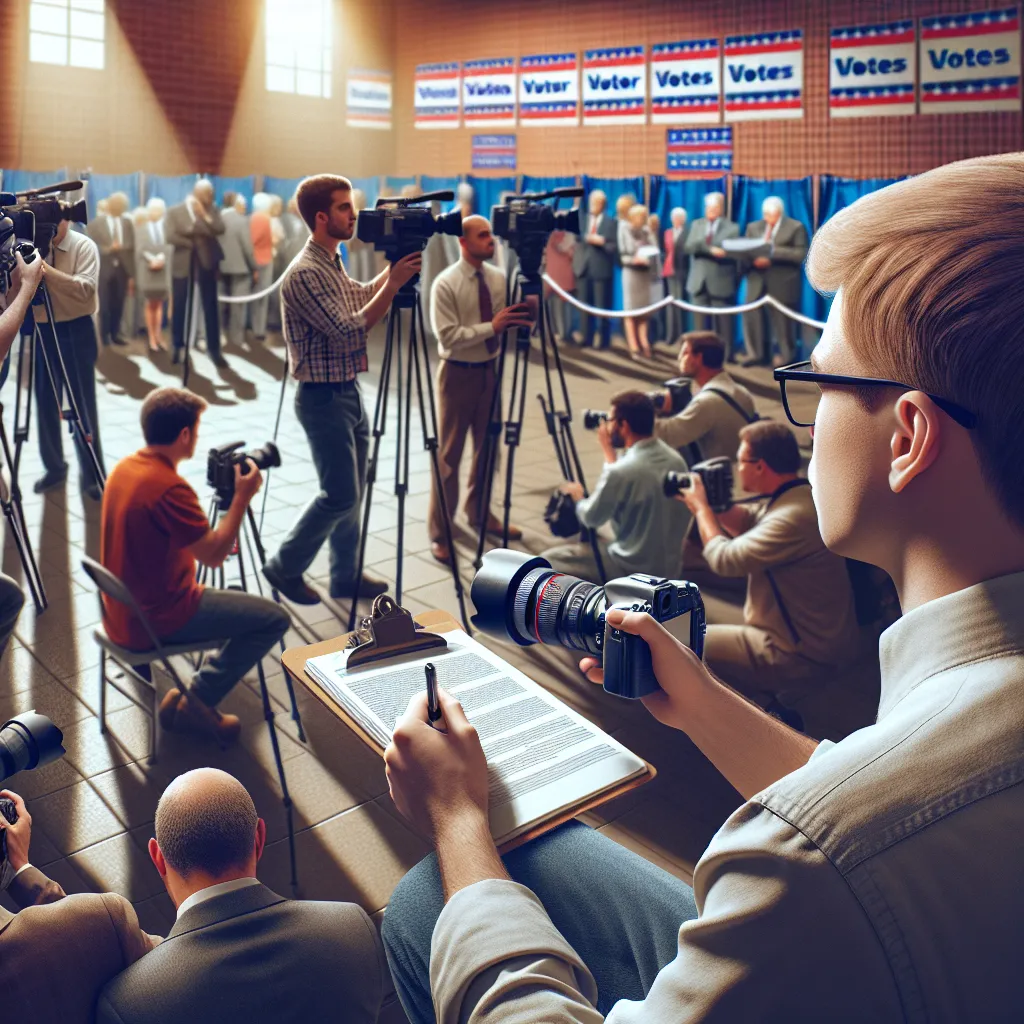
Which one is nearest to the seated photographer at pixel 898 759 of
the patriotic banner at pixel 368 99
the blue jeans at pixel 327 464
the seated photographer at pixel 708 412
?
the blue jeans at pixel 327 464

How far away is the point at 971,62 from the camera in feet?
34.4

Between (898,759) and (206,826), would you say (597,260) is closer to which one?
(206,826)

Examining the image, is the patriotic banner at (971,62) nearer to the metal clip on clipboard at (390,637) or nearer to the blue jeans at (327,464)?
the blue jeans at (327,464)

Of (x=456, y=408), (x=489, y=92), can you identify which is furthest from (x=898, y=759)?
(x=489, y=92)

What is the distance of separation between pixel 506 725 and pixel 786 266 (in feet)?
33.4

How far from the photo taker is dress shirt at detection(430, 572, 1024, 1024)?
2.76 feet

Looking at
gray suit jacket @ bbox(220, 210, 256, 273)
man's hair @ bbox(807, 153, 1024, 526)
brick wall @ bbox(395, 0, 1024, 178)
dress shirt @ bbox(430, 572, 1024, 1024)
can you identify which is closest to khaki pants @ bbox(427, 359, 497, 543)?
man's hair @ bbox(807, 153, 1024, 526)

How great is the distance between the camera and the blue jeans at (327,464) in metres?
4.54

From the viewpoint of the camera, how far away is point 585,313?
12852 mm

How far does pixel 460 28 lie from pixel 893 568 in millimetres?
16059

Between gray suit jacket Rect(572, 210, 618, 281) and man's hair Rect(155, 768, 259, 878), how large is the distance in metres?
Answer: 10.9

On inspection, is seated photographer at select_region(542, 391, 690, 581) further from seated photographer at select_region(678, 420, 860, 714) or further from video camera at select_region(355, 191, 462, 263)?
video camera at select_region(355, 191, 462, 263)

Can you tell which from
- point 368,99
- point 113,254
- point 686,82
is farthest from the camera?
point 368,99

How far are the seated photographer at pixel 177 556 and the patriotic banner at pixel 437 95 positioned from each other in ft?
44.0
